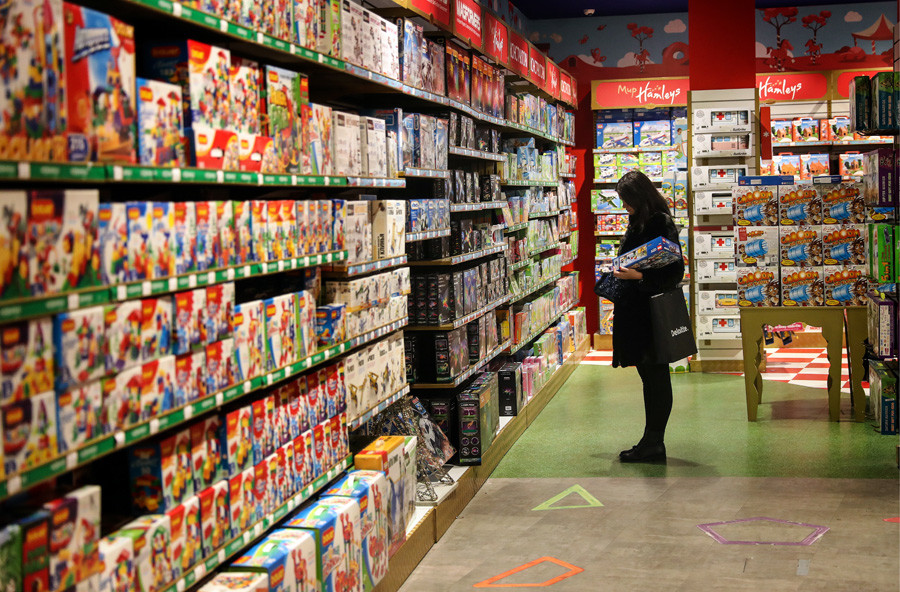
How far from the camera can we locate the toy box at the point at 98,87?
2.22 meters

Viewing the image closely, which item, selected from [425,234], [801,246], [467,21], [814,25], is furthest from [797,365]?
[425,234]

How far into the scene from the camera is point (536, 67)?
866 cm

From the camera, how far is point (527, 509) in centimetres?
529

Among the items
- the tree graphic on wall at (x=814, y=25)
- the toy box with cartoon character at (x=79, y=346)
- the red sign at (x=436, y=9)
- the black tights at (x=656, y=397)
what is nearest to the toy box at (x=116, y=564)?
the toy box with cartoon character at (x=79, y=346)

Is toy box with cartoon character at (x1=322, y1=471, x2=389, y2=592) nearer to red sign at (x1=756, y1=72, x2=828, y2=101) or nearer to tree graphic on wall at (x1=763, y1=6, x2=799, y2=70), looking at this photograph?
red sign at (x1=756, y1=72, x2=828, y2=101)

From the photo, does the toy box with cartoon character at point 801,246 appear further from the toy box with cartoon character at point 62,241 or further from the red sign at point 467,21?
the toy box with cartoon character at point 62,241

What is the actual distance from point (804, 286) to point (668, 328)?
162cm

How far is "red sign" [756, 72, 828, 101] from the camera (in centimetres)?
1154

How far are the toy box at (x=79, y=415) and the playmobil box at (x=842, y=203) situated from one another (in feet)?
19.1

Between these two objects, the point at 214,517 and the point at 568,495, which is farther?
the point at 568,495

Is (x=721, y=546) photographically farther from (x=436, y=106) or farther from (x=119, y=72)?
(x=119, y=72)

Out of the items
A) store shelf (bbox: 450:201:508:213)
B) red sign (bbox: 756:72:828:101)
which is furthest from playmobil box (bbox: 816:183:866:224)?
red sign (bbox: 756:72:828:101)

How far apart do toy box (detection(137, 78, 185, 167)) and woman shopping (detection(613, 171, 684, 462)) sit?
3.69m

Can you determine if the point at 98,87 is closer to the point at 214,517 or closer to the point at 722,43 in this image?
the point at 214,517
